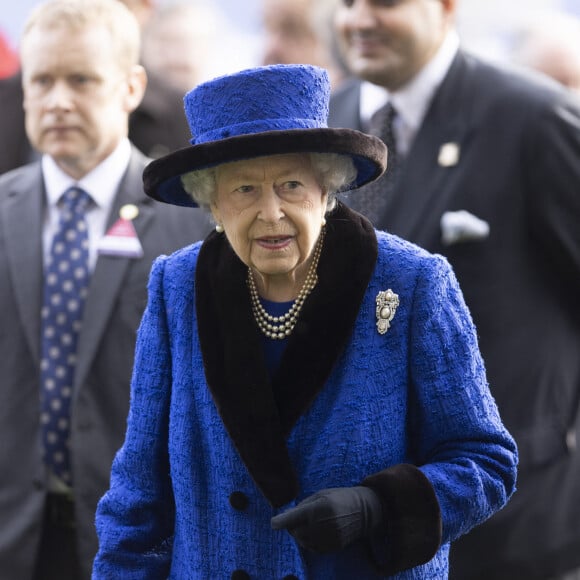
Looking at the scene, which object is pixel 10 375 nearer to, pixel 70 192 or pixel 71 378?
pixel 71 378

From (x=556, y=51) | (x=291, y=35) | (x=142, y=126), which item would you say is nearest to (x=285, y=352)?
(x=142, y=126)

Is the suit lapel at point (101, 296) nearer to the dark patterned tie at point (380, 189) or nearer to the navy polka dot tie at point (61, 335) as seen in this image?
the navy polka dot tie at point (61, 335)

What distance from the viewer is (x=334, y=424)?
2641mm

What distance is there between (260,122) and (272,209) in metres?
0.19

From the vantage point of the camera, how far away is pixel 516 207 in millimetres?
3990

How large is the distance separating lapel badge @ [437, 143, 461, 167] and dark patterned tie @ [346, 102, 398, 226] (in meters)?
0.18

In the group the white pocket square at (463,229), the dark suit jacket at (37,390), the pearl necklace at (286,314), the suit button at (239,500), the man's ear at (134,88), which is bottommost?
the dark suit jacket at (37,390)

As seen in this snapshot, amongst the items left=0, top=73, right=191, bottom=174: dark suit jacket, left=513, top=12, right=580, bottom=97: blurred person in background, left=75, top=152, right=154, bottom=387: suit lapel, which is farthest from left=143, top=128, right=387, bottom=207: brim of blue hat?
left=513, top=12, right=580, bottom=97: blurred person in background

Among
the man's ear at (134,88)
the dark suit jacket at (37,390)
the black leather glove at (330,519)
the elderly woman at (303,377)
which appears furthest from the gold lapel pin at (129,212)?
the black leather glove at (330,519)

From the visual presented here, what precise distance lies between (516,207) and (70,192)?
1.42m

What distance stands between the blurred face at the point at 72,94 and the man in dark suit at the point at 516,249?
2.86 feet

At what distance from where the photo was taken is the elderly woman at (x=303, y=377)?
8.45ft

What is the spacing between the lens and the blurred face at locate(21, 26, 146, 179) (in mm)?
4055

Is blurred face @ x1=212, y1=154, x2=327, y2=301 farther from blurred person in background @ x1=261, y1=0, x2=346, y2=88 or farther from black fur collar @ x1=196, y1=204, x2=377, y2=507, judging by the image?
blurred person in background @ x1=261, y1=0, x2=346, y2=88
